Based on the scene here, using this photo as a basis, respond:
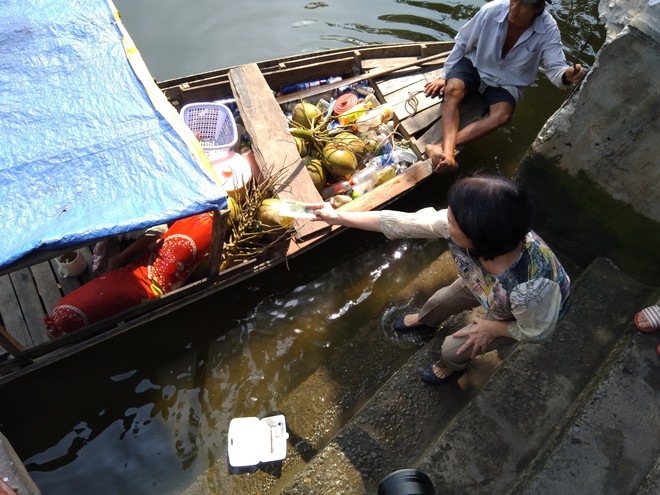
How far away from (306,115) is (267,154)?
66 cm

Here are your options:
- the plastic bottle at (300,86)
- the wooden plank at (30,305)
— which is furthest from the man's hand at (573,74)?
the wooden plank at (30,305)

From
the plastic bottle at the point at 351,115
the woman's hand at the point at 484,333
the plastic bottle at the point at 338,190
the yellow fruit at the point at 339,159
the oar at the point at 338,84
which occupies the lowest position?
the woman's hand at the point at 484,333

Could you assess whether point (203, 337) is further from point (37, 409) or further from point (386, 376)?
point (386, 376)

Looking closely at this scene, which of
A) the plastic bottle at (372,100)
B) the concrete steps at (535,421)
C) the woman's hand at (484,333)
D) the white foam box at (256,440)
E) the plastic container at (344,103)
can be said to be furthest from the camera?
the plastic bottle at (372,100)

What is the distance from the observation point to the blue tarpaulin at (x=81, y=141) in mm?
2410

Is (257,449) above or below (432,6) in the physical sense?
below

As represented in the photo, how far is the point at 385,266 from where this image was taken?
14.1ft

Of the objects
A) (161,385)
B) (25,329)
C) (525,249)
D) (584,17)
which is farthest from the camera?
(584,17)

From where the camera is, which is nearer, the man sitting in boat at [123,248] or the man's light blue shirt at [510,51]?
the man sitting in boat at [123,248]

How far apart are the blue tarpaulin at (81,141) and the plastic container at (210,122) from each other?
→ 3.23ft

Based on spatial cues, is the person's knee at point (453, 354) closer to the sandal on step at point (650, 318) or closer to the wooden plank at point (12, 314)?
the sandal on step at point (650, 318)

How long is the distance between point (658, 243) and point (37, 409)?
4550 millimetres

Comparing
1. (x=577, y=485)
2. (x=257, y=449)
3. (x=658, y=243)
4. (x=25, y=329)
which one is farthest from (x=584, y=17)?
(x=25, y=329)

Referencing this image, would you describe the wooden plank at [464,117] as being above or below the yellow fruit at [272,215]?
above
